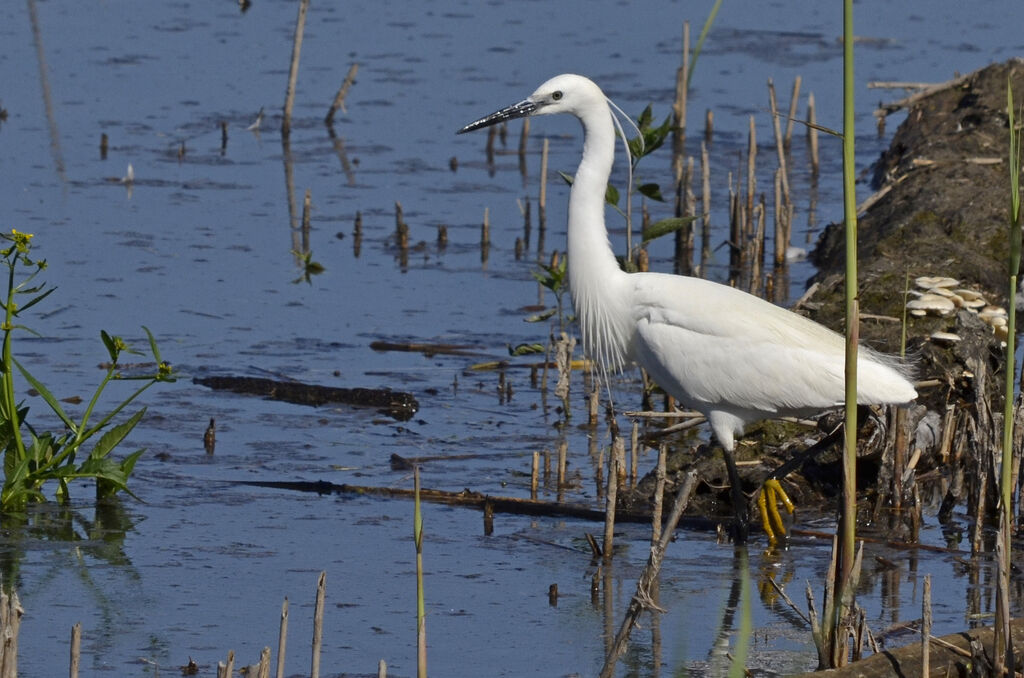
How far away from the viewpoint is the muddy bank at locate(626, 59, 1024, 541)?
7074mm

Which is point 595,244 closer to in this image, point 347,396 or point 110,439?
point 347,396

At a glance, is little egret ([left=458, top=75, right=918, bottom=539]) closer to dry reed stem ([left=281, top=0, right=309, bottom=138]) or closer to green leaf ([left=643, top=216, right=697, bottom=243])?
green leaf ([left=643, top=216, right=697, bottom=243])

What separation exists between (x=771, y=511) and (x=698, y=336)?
835 mm

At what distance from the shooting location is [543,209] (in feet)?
38.6

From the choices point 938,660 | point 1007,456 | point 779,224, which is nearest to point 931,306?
point 779,224

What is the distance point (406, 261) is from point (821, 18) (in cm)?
1003

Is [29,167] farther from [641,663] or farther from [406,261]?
[641,663]

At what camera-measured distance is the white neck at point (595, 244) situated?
23.6ft

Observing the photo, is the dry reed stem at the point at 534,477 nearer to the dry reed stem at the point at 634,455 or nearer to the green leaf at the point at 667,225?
the dry reed stem at the point at 634,455

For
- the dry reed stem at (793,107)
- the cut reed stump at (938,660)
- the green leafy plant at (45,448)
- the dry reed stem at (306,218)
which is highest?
the dry reed stem at (793,107)

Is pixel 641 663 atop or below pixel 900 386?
below

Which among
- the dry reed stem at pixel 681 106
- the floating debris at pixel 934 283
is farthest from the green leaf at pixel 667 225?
the dry reed stem at pixel 681 106

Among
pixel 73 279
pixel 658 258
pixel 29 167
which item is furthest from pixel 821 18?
pixel 73 279

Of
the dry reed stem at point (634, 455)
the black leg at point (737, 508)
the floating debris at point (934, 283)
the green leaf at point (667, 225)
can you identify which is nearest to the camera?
the black leg at point (737, 508)
